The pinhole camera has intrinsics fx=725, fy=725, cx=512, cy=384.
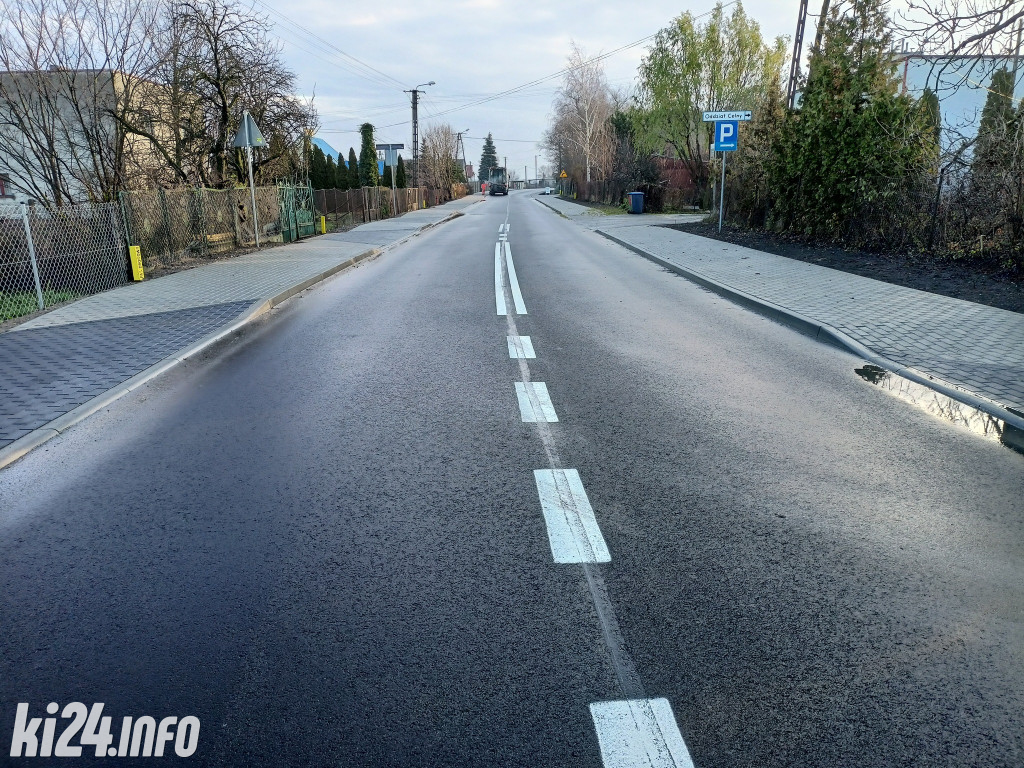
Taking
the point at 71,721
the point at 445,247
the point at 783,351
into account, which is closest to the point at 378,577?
the point at 71,721

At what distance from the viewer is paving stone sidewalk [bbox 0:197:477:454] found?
6.36 meters

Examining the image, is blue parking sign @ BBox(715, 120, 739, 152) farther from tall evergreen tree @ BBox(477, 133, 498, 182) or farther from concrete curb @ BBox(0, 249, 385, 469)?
tall evergreen tree @ BBox(477, 133, 498, 182)

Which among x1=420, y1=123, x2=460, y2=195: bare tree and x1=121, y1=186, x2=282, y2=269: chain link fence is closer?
x1=121, y1=186, x2=282, y2=269: chain link fence

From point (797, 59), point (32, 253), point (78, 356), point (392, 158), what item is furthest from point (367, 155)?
point (78, 356)

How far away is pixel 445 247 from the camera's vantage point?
2227 centimetres

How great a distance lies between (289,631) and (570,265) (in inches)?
563

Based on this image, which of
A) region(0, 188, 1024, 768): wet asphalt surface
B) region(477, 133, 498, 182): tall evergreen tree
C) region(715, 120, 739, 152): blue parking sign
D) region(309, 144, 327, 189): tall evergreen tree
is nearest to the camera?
region(0, 188, 1024, 768): wet asphalt surface

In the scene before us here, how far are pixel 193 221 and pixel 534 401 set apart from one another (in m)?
14.4

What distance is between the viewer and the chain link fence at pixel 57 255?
10711 mm

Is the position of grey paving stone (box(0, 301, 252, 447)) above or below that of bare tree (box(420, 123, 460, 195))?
below

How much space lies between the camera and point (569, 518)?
3.93 m

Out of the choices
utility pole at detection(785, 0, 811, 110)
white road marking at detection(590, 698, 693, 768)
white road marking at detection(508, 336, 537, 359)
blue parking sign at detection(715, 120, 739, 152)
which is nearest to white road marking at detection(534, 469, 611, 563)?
white road marking at detection(590, 698, 693, 768)

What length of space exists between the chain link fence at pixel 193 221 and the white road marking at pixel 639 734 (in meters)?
14.1

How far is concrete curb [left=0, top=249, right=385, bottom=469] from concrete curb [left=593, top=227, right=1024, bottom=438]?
281 inches
